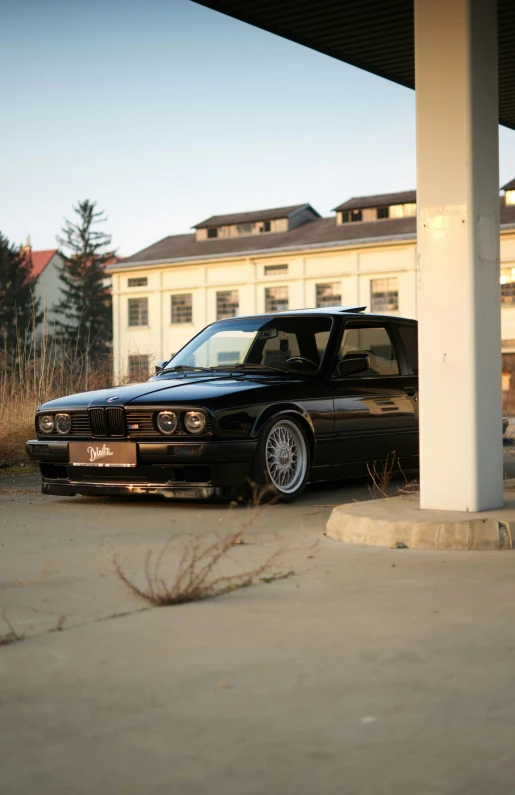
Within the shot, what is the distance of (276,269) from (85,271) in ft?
108

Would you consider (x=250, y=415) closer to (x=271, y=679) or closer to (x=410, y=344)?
(x=410, y=344)

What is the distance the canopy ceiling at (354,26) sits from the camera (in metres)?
7.78

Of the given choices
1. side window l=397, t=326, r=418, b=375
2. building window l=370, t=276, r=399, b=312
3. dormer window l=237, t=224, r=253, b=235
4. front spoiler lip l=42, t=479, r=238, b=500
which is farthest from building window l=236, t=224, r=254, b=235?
front spoiler lip l=42, t=479, r=238, b=500

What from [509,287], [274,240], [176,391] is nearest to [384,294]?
[509,287]

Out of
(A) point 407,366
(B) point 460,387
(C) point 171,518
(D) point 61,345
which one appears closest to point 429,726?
(B) point 460,387

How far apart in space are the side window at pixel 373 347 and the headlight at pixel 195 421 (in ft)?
6.09

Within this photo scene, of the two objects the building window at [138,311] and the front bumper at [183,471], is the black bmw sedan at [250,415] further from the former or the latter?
the building window at [138,311]

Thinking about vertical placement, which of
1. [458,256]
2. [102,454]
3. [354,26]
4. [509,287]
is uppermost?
[509,287]

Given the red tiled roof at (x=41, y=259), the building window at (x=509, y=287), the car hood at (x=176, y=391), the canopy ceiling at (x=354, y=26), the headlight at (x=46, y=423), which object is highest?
the red tiled roof at (x=41, y=259)

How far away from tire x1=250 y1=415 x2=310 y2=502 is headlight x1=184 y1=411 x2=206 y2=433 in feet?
1.56

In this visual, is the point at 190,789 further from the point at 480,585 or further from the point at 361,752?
the point at 480,585

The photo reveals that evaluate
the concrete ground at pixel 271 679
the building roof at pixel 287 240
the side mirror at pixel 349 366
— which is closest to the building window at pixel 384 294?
the building roof at pixel 287 240

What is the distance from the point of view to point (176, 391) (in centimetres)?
809

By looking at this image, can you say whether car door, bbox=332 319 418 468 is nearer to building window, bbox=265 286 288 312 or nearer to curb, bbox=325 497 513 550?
curb, bbox=325 497 513 550
